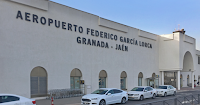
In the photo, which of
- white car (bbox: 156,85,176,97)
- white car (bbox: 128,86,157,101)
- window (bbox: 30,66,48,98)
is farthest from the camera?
white car (bbox: 156,85,176,97)

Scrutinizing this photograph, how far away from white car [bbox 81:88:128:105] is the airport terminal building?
264 inches

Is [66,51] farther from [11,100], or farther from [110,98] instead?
[11,100]

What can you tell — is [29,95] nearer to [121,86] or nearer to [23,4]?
[23,4]

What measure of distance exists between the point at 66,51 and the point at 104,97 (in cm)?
897

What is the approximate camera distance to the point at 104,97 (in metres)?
16.8

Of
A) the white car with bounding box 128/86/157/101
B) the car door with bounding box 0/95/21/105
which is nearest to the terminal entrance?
the white car with bounding box 128/86/157/101

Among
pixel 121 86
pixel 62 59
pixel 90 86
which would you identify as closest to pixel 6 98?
pixel 62 59

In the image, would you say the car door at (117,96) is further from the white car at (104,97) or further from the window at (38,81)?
the window at (38,81)

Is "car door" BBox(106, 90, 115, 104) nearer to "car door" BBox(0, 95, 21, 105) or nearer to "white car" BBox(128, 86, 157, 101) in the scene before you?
"white car" BBox(128, 86, 157, 101)

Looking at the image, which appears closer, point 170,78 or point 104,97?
point 104,97

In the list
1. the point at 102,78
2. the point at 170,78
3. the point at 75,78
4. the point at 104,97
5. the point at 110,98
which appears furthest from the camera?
the point at 170,78

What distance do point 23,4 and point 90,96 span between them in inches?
440

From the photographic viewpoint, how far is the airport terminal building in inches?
746

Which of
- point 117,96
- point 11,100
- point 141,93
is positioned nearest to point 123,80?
point 141,93
